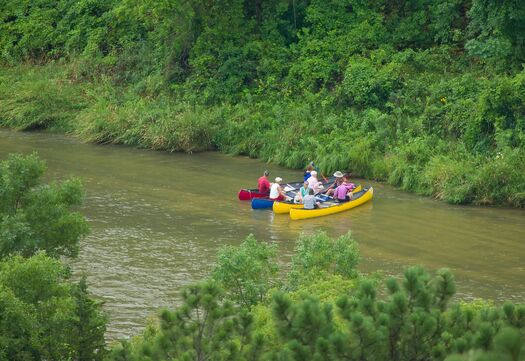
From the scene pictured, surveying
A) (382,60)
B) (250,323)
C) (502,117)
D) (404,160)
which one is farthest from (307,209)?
(250,323)

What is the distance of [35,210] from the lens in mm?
15742

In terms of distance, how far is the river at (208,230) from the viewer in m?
20.7

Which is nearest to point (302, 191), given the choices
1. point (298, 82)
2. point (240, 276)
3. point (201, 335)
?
point (298, 82)

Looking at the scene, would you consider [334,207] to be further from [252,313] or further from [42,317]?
[42,317]

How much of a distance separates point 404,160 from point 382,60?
5.75 meters

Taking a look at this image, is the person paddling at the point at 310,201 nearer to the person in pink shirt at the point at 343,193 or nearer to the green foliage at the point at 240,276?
the person in pink shirt at the point at 343,193

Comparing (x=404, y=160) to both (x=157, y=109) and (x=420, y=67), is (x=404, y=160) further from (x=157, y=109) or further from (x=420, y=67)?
(x=157, y=109)

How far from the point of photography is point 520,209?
26.5m

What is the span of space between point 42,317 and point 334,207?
13925 millimetres

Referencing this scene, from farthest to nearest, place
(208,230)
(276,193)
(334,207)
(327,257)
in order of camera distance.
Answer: (276,193)
(334,207)
(208,230)
(327,257)

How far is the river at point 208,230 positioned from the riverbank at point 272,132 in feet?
1.89

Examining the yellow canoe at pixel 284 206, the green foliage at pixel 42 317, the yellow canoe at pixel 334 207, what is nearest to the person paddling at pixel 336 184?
the yellow canoe at pixel 334 207

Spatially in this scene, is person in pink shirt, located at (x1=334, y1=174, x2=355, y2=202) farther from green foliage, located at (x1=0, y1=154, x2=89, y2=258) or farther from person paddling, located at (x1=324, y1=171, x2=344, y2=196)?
green foliage, located at (x1=0, y1=154, x2=89, y2=258)

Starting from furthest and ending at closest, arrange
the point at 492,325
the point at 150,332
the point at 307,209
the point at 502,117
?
the point at 502,117
the point at 307,209
the point at 150,332
the point at 492,325
